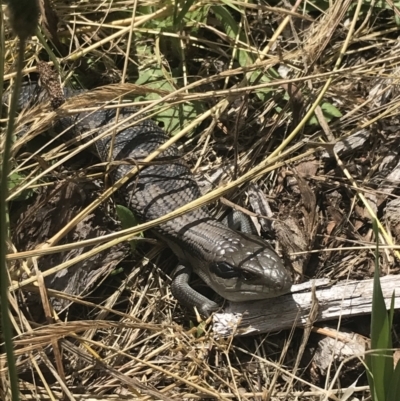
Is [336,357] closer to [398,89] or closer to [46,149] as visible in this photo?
[398,89]

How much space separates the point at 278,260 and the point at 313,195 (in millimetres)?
434

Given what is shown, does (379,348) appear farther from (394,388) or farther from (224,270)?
(224,270)

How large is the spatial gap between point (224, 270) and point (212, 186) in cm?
52

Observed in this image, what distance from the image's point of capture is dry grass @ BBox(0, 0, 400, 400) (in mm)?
2729

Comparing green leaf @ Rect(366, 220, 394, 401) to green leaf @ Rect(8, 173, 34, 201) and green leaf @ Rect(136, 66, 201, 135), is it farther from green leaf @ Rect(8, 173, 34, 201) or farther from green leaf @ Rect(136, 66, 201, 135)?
green leaf @ Rect(8, 173, 34, 201)

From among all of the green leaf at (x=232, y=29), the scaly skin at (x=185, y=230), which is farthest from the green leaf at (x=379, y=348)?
the green leaf at (x=232, y=29)

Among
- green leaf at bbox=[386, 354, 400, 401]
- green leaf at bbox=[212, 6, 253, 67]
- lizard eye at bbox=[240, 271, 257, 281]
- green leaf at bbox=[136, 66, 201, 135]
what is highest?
green leaf at bbox=[212, 6, 253, 67]

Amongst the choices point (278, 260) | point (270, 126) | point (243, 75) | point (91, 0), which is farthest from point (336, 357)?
point (91, 0)

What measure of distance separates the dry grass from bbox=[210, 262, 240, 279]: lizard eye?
0.25 meters

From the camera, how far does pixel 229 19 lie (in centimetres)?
346

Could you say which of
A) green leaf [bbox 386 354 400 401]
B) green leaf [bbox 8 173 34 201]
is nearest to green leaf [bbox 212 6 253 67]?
green leaf [bbox 8 173 34 201]

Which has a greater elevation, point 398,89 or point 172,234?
point 398,89

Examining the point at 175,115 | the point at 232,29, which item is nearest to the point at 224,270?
the point at 175,115

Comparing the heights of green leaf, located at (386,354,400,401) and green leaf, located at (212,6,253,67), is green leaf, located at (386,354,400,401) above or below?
below
